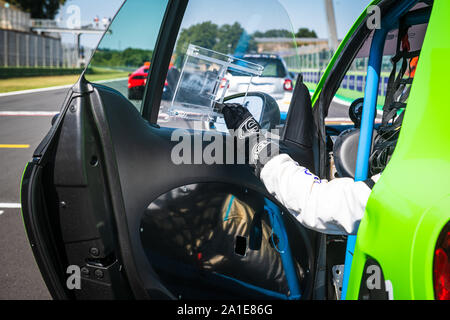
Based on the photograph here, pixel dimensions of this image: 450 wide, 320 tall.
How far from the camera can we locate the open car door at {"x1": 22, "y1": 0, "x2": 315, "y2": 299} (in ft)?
4.23

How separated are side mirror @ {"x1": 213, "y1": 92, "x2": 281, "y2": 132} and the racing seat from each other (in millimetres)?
309

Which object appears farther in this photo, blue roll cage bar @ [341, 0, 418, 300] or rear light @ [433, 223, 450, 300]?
blue roll cage bar @ [341, 0, 418, 300]

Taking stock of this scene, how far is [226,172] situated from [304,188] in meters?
0.37

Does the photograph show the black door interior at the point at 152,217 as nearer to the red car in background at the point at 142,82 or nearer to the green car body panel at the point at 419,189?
the red car in background at the point at 142,82

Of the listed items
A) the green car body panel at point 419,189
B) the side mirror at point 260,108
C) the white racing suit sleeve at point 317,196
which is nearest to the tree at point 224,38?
the side mirror at point 260,108

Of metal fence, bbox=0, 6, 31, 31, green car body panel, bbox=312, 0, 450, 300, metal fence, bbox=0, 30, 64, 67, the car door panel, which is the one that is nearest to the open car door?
the car door panel

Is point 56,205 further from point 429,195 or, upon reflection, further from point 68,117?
point 429,195

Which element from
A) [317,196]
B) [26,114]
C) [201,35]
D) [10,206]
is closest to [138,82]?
[201,35]

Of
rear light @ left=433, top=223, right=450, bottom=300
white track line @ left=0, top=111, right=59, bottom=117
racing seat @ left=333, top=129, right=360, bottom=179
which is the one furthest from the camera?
white track line @ left=0, top=111, right=59, bottom=117

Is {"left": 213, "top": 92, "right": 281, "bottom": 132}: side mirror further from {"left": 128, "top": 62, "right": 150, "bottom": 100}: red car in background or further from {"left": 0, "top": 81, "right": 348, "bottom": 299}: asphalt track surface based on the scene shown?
{"left": 128, "top": 62, "right": 150, "bottom": 100}: red car in background

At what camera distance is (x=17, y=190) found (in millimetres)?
4906

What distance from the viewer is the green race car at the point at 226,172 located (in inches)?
37.8

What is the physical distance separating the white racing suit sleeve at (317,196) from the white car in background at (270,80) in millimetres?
459

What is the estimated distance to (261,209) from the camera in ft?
5.32
